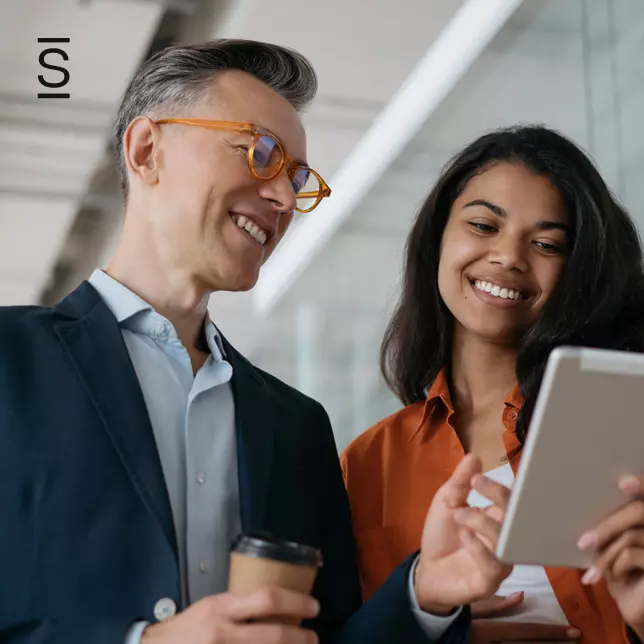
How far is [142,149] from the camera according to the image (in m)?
1.94

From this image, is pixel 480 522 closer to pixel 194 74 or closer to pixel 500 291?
pixel 500 291

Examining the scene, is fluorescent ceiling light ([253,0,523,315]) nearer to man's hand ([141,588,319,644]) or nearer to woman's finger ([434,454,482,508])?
woman's finger ([434,454,482,508])

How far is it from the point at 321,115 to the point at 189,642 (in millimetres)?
4194

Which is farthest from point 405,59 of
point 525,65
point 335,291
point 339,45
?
point 335,291

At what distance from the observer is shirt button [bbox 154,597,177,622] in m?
1.48

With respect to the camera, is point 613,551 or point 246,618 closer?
point 246,618

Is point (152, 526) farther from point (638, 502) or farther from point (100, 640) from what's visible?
point (638, 502)

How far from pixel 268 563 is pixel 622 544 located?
0.54 metres

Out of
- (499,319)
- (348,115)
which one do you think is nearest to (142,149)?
(499,319)

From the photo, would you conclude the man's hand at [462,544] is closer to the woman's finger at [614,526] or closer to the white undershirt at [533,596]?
the woman's finger at [614,526]

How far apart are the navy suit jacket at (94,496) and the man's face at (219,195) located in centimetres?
19

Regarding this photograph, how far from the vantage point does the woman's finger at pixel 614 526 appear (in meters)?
1.49

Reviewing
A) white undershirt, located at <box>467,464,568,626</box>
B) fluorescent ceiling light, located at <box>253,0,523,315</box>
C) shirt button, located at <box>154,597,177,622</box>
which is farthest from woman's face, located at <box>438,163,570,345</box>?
fluorescent ceiling light, located at <box>253,0,523,315</box>

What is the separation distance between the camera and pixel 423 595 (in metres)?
1.65
